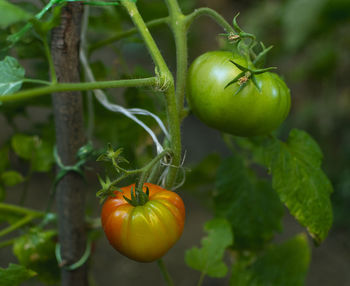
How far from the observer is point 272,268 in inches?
26.7

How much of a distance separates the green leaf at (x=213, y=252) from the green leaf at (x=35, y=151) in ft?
1.06

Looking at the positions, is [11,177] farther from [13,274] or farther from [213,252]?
[213,252]

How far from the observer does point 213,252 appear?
624 millimetres

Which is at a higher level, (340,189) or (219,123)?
(219,123)

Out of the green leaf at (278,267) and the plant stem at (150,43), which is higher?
the plant stem at (150,43)

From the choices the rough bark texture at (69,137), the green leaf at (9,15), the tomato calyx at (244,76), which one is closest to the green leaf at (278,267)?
the rough bark texture at (69,137)

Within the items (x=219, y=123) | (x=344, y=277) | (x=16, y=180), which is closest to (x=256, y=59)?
(x=219, y=123)

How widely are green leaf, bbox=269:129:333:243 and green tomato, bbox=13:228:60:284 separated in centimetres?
40

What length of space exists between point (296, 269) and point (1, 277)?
51 centimetres

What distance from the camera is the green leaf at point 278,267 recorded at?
667mm

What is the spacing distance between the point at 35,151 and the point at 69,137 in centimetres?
18

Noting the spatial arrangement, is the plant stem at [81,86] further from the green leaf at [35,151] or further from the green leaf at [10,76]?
the green leaf at [35,151]

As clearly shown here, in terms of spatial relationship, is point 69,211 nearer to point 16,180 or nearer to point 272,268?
point 16,180

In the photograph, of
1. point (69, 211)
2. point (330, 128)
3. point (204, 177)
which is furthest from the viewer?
point (330, 128)
